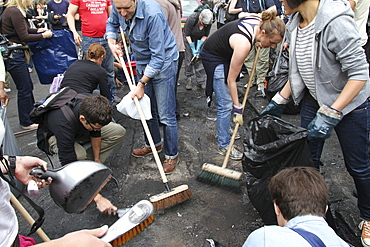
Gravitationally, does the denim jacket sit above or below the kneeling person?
above

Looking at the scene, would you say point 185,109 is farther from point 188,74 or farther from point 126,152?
point 126,152

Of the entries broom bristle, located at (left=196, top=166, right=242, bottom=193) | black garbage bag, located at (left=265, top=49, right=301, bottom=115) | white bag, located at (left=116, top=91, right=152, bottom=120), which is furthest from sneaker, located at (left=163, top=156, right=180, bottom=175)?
black garbage bag, located at (left=265, top=49, right=301, bottom=115)

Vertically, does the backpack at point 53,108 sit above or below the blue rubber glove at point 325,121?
below

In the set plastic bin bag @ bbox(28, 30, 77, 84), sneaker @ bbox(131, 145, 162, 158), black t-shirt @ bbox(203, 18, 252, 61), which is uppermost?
black t-shirt @ bbox(203, 18, 252, 61)

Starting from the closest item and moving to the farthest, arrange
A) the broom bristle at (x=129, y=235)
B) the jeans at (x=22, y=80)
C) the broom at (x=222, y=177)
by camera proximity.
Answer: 1. the broom bristle at (x=129, y=235)
2. the broom at (x=222, y=177)
3. the jeans at (x=22, y=80)

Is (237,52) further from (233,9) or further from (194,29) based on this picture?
(233,9)

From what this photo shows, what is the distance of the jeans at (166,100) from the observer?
2873 millimetres

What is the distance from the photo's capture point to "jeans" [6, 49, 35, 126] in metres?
3.62

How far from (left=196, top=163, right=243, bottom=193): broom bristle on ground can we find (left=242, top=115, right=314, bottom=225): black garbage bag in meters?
0.46

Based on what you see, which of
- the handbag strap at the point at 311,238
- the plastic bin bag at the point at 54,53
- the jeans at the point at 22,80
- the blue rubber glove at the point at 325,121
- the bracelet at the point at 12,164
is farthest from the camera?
the plastic bin bag at the point at 54,53

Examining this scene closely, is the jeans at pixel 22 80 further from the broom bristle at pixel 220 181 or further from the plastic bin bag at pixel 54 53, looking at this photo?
the broom bristle at pixel 220 181

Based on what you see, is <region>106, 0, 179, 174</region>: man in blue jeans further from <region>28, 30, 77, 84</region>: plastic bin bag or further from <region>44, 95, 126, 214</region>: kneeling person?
<region>28, 30, 77, 84</region>: plastic bin bag

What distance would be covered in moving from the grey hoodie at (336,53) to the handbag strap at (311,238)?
1.02 metres

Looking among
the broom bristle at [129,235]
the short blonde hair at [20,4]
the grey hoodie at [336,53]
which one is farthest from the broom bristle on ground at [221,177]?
the short blonde hair at [20,4]
